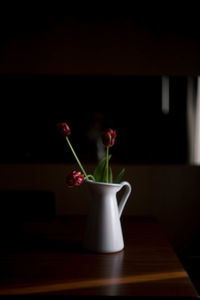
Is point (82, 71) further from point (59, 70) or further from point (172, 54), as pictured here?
point (172, 54)

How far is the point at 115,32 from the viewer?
121 inches

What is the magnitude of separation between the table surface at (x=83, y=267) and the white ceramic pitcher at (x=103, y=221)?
3 centimetres

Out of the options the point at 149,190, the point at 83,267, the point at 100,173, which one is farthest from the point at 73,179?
the point at 149,190

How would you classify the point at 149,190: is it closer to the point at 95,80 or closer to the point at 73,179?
the point at 95,80

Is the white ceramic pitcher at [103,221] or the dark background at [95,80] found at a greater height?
the dark background at [95,80]

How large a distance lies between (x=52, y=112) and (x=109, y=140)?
83.6 inches

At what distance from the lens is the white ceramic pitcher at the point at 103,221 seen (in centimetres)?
110

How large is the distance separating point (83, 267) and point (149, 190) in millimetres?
2127

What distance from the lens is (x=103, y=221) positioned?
1104 millimetres

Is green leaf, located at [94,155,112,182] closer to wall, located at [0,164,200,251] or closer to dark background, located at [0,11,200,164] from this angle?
wall, located at [0,164,200,251]

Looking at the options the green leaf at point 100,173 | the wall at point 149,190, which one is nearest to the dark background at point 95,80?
the wall at point 149,190

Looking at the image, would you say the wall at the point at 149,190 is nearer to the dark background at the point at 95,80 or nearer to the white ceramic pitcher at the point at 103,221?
the dark background at the point at 95,80

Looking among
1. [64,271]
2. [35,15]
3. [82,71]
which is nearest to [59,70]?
[82,71]

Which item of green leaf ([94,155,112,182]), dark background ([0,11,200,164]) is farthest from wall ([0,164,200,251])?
green leaf ([94,155,112,182])
